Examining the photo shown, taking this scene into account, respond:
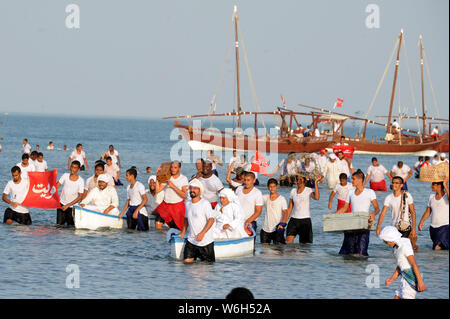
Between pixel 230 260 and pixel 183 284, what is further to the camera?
pixel 230 260

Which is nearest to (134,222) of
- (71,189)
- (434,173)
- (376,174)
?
(71,189)

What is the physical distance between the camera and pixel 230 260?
53.6ft

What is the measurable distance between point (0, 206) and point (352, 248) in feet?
45.0

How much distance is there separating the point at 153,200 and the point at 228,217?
457cm

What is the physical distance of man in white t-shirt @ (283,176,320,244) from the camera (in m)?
17.3

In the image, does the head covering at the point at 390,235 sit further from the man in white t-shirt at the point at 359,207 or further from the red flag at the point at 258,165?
the red flag at the point at 258,165

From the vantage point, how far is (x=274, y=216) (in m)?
17.6

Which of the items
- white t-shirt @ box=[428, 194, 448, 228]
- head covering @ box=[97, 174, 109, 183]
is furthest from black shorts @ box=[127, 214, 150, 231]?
white t-shirt @ box=[428, 194, 448, 228]

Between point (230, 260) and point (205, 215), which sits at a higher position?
point (205, 215)

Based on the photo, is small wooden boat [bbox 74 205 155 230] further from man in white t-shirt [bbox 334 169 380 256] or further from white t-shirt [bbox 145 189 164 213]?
man in white t-shirt [bbox 334 169 380 256]

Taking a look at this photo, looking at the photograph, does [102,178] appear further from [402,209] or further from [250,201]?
[402,209]
